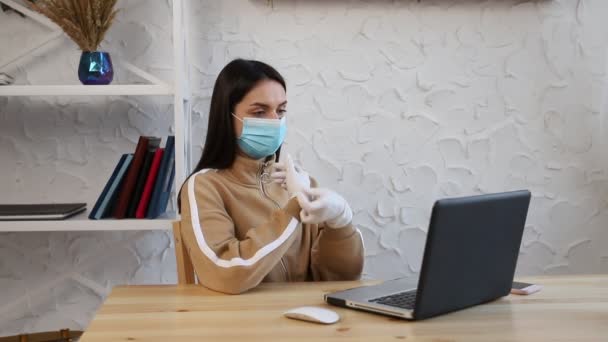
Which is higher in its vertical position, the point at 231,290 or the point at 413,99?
the point at 413,99

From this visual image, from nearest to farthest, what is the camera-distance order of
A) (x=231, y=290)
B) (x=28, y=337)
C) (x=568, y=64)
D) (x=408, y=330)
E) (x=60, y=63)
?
1. (x=408, y=330)
2. (x=231, y=290)
3. (x=28, y=337)
4. (x=60, y=63)
5. (x=568, y=64)

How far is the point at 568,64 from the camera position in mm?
2195

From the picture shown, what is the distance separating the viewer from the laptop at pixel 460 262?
1.05 meters

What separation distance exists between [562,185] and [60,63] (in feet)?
5.44

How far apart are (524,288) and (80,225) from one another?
118 centimetres

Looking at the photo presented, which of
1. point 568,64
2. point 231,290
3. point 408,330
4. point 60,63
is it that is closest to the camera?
point 408,330

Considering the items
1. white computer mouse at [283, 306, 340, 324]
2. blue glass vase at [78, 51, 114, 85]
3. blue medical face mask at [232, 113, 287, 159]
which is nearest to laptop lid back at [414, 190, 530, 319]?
white computer mouse at [283, 306, 340, 324]

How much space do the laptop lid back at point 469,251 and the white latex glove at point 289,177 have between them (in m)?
0.46

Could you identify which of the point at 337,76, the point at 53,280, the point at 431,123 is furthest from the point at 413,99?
A: the point at 53,280

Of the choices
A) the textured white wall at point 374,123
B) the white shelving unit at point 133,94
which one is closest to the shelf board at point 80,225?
the white shelving unit at point 133,94

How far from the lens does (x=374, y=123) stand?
215 cm

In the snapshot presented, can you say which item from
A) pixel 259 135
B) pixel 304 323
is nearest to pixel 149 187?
pixel 259 135

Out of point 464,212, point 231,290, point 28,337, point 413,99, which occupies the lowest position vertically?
point 28,337

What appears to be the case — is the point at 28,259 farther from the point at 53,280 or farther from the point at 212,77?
the point at 212,77
